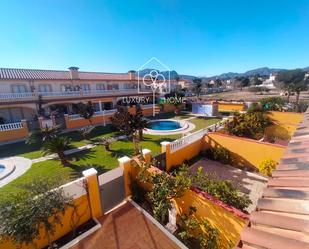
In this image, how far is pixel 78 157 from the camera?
1376 cm

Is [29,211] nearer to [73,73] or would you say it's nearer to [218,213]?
[218,213]

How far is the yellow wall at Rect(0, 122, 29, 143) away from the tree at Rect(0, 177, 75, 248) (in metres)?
17.2

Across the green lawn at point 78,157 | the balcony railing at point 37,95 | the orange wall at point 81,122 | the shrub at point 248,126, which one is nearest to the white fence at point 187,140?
the shrub at point 248,126

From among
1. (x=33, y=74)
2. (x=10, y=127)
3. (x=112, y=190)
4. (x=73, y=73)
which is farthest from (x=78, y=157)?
→ (x=33, y=74)

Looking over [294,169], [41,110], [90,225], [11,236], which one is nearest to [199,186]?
[294,169]

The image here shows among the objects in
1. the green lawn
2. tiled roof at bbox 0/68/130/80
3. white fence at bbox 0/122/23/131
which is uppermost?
tiled roof at bbox 0/68/130/80

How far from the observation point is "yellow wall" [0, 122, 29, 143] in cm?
1842

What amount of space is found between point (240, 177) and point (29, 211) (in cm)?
1189

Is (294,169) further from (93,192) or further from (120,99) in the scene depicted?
(120,99)

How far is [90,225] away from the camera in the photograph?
24.4ft

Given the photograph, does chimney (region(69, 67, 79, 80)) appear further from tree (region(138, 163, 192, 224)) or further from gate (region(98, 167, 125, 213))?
tree (region(138, 163, 192, 224))

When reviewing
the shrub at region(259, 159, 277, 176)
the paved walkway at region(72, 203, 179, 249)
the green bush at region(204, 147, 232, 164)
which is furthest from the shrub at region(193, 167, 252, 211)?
the green bush at region(204, 147, 232, 164)

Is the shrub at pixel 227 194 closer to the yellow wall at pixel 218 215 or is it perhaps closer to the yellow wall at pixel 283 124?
the yellow wall at pixel 218 215

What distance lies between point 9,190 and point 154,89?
120 ft
